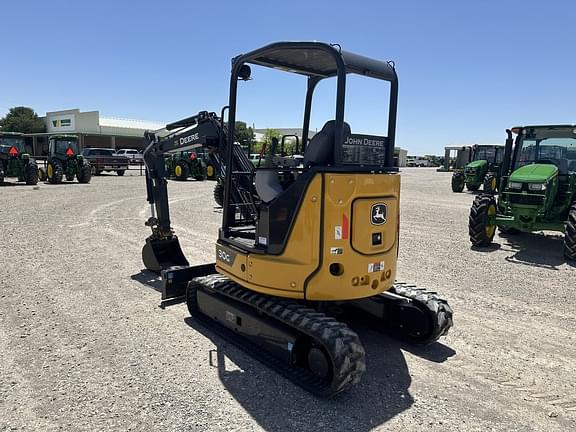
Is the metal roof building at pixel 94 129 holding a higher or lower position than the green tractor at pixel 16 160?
higher

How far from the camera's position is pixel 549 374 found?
4.22 metres

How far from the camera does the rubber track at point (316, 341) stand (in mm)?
3539

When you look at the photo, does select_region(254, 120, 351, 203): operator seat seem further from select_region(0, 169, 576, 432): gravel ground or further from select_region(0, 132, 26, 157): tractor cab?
select_region(0, 132, 26, 157): tractor cab

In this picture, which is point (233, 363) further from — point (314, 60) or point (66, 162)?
point (66, 162)

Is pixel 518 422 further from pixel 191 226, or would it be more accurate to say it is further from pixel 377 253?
pixel 191 226

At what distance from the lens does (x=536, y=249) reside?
972 centimetres

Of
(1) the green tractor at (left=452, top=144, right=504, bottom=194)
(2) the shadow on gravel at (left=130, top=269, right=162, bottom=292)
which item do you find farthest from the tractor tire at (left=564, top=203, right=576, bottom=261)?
(1) the green tractor at (left=452, top=144, right=504, bottom=194)

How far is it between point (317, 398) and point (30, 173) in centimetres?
2396

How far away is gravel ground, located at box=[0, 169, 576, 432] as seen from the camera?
3434mm

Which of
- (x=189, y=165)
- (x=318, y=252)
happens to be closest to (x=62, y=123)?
(x=189, y=165)

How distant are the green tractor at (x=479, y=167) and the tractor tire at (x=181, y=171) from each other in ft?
54.0

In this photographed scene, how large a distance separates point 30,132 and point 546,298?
2938 inches

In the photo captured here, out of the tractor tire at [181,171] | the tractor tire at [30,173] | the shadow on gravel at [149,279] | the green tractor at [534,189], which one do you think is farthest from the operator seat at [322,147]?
the tractor tire at [181,171]

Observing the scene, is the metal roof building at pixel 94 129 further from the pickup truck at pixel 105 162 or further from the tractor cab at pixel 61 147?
the tractor cab at pixel 61 147
